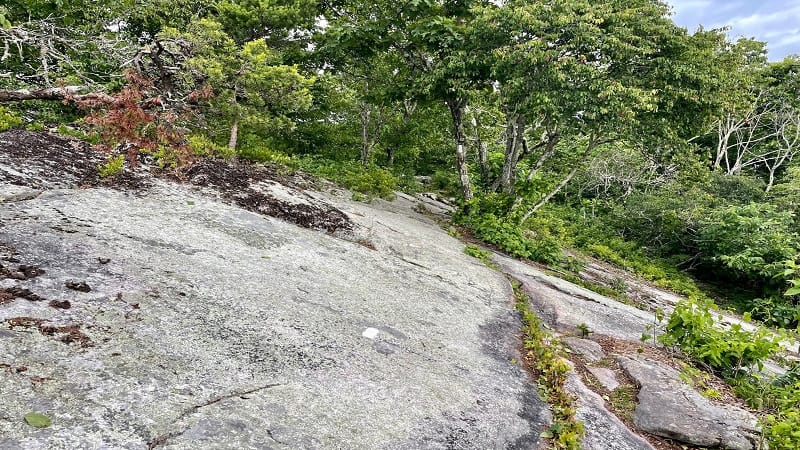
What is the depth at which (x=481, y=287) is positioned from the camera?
7242 mm

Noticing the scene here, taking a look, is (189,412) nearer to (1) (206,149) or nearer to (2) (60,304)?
(2) (60,304)

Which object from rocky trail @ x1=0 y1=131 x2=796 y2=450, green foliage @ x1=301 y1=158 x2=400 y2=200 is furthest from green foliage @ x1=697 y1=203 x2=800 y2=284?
green foliage @ x1=301 y1=158 x2=400 y2=200

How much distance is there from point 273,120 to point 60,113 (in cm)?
557

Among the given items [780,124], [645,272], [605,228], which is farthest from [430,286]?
[780,124]

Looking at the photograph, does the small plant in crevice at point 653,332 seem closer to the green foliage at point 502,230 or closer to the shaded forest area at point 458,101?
the shaded forest area at point 458,101

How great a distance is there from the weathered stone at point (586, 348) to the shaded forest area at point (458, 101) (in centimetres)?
107

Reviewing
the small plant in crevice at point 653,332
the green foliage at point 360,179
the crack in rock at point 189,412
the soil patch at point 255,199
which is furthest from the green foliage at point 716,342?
the green foliage at point 360,179

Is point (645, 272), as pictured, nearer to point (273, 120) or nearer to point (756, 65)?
point (273, 120)

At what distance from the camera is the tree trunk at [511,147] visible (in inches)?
484

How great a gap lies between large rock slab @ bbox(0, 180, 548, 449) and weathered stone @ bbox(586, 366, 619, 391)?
0.83 metres

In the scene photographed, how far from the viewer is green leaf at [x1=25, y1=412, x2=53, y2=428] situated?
2.32 metres

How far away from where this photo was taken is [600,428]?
12.1 ft

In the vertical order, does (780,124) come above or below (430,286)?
above

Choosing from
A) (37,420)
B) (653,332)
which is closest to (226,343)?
(37,420)
